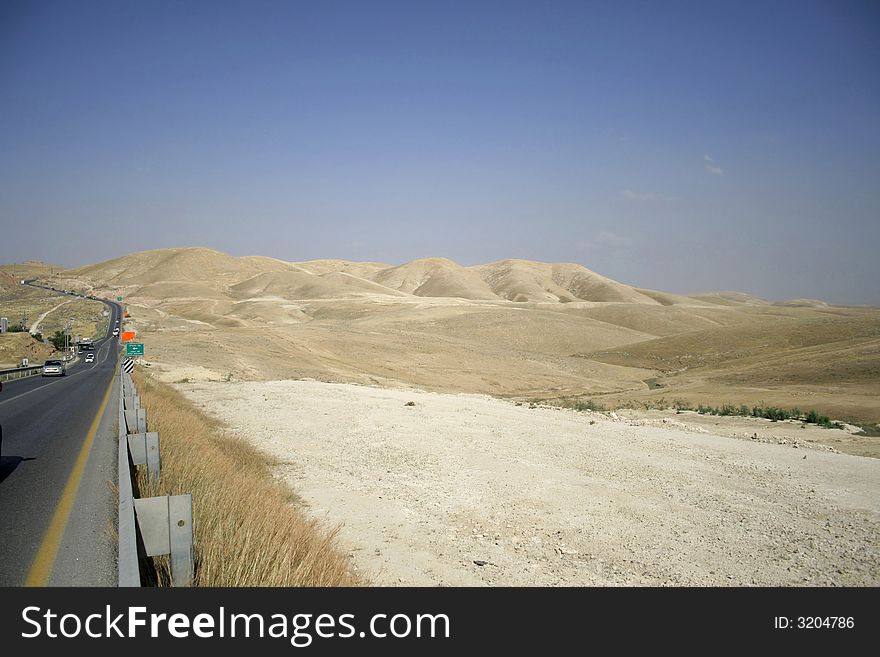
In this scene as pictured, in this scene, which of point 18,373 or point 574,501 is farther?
point 18,373

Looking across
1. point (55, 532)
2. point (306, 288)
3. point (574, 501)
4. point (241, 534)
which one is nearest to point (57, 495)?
point (55, 532)

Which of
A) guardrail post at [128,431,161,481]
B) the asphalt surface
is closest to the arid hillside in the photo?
the asphalt surface

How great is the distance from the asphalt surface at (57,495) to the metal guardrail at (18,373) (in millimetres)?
23323

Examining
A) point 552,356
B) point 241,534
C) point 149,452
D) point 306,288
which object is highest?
point 306,288

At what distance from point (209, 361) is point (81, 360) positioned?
25465mm

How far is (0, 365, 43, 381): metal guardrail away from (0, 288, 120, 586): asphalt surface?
23.3 m

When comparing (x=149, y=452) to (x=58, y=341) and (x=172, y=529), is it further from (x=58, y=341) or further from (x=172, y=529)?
(x=58, y=341)

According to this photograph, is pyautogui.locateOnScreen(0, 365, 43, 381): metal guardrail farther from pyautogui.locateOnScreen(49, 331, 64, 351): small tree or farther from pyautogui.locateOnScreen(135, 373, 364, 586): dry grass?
pyautogui.locateOnScreen(49, 331, 64, 351): small tree

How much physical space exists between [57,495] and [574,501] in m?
8.58

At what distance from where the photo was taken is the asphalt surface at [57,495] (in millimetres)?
5473

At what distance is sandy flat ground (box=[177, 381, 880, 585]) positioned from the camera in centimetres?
793

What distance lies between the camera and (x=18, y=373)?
40.9m

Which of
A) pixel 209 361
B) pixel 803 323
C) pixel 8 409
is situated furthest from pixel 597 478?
pixel 803 323
